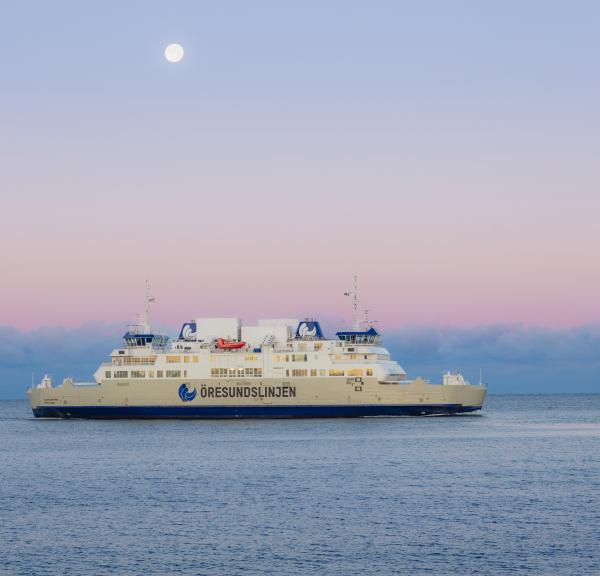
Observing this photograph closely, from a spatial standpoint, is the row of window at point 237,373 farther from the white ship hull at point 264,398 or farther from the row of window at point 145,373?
the white ship hull at point 264,398

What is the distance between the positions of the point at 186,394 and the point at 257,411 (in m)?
6.81

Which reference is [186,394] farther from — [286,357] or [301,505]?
[301,505]

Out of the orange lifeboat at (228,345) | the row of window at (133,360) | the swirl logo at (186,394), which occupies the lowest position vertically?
the swirl logo at (186,394)

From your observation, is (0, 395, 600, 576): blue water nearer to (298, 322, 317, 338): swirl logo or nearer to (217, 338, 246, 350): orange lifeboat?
(217, 338, 246, 350): orange lifeboat

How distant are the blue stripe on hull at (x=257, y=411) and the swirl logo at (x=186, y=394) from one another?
2.45 feet

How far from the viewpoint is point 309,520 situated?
4009cm

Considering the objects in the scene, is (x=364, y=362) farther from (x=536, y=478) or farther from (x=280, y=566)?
(x=280, y=566)

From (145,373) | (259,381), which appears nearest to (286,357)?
(259,381)

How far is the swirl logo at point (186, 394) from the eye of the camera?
314 ft

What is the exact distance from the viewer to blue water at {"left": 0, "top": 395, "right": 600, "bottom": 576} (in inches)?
1314

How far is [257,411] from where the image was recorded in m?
95.1

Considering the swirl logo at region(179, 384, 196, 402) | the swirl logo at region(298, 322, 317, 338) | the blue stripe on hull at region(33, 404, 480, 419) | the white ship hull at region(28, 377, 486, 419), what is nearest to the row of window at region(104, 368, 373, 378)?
the white ship hull at region(28, 377, 486, 419)

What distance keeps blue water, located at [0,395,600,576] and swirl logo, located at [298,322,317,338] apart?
70.1 feet

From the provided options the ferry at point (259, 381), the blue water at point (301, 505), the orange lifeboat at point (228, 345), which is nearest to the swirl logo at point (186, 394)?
the ferry at point (259, 381)
